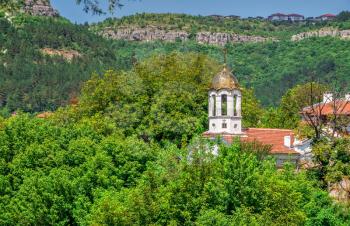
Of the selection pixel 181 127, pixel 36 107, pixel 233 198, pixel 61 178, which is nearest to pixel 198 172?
pixel 233 198

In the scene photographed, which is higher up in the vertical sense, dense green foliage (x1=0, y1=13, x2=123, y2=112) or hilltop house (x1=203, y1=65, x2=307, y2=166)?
dense green foliage (x1=0, y1=13, x2=123, y2=112)

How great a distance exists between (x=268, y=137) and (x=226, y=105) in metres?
3.38

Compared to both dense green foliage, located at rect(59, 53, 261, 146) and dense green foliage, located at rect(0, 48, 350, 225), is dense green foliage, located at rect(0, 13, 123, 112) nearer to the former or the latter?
dense green foliage, located at rect(59, 53, 261, 146)

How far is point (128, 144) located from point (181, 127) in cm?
1037

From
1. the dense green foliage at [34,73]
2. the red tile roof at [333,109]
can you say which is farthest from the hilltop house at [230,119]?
the dense green foliage at [34,73]

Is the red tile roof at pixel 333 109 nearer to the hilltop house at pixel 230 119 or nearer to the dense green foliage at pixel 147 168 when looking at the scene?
the hilltop house at pixel 230 119

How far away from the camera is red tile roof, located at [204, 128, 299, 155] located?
50.3 metres

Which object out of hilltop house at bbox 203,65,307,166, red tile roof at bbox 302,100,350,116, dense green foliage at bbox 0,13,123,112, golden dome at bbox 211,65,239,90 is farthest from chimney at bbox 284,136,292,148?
dense green foliage at bbox 0,13,123,112

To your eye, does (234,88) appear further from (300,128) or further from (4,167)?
(4,167)

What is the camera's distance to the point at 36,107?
523ft

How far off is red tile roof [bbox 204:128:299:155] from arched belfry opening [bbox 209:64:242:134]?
801 mm

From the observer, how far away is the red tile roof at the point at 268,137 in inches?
1981

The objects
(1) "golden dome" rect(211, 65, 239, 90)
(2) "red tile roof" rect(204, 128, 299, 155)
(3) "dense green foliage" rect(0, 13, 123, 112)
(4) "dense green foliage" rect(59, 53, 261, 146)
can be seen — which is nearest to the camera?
(2) "red tile roof" rect(204, 128, 299, 155)

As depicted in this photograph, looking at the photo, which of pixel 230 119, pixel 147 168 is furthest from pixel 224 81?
pixel 147 168
